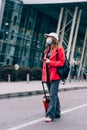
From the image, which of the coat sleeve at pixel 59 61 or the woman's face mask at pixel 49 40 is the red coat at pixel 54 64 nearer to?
the coat sleeve at pixel 59 61

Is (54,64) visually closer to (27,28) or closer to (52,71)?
(52,71)

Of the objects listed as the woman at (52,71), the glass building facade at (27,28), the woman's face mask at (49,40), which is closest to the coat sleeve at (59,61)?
the woman at (52,71)

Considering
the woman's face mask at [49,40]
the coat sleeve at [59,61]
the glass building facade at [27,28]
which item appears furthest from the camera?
the glass building facade at [27,28]

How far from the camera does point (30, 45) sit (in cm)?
4612

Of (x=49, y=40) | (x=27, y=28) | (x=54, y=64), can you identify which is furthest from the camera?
(x=27, y=28)

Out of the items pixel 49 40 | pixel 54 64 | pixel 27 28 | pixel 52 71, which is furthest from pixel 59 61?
pixel 27 28

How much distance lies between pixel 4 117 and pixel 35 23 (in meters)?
37.5

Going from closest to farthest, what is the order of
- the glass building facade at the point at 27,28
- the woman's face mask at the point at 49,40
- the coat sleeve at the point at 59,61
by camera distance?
the coat sleeve at the point at 59,61
the woman's face mask at the point at 49,40
the glass building facade at the point at 27,28

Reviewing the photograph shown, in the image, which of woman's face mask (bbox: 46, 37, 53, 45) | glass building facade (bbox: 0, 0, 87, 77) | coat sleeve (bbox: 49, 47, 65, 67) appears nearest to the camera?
coat sleeve (bbox: 49, 47, 65, 67)

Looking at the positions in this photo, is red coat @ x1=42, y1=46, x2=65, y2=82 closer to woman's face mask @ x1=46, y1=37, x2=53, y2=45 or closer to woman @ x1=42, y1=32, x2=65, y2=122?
woman @ x1=42, y1=32, x2=65, y2=122

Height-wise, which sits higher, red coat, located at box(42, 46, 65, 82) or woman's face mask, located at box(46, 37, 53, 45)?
woman's face mask, located at box(46, 37, 53, 45)

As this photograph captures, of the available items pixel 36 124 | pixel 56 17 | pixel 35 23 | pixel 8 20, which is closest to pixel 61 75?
pixel 36 124

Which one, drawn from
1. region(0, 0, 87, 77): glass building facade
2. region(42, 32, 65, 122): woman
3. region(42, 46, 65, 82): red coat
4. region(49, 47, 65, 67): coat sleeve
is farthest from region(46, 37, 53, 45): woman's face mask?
region(0, 0, 87, 77): glass building facade

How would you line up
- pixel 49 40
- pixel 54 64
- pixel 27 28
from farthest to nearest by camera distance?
1. pixel 27 28
2. pixel 49 40
3. pixel 54 64
